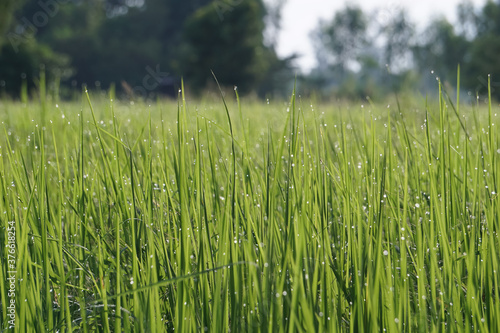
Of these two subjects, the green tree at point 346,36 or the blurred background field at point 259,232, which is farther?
the green tree at point 346,36

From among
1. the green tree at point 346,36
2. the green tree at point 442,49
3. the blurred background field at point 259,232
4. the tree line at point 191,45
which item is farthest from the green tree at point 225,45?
the green tree at point 346,36

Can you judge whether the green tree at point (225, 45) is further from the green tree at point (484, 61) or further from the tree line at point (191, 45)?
the green tree at point (484, 61)

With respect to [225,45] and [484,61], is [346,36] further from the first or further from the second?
[225,45]

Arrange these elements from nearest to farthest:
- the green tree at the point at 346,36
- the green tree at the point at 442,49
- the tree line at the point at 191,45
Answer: the tree line at the point at 191,45
the green tree at the point at 442,49
the green tree at the point at 346,36

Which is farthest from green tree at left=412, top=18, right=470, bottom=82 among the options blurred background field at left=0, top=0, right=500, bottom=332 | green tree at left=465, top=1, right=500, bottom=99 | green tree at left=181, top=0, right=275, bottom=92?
blurred background field at left=0, top=0, right=500, bottom=332

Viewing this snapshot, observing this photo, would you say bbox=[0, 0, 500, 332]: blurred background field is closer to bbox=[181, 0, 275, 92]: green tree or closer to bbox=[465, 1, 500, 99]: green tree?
bbox=[181, 0, 275, 92]: green tree

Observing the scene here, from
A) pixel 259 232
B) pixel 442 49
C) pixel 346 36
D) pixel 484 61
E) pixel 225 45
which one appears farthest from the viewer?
pixel 346 36

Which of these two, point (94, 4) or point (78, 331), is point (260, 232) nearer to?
point (78, 331)

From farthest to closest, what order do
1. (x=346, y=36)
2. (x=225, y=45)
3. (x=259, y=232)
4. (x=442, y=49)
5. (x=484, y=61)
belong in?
(x=346, y=36) → (x=442, y=49) → (x=484, y=61) → (x=225, y=45) → (x=259, y=232)

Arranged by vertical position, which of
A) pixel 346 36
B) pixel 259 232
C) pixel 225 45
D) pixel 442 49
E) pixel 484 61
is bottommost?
pixel 259 232

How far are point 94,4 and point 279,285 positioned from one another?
31887mm

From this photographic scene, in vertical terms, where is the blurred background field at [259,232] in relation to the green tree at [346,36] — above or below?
below

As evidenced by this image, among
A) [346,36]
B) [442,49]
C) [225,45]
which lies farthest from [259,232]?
[346,36]

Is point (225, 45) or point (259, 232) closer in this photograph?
point (259, 232)
